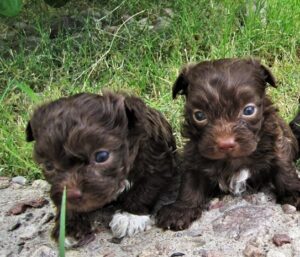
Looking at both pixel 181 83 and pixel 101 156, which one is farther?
pixel 181 83

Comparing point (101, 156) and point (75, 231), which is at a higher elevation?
point (101, 156)

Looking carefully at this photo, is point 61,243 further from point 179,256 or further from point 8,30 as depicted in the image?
point 8,30

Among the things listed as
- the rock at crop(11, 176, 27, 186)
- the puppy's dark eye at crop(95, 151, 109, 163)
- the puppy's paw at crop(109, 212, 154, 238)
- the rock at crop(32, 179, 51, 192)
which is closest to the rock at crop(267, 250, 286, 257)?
the puppy's paw at crop(109, 212, 154, 238)

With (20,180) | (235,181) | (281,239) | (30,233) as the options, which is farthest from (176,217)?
(20,180)

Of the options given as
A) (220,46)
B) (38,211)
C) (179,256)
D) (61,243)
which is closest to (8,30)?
(220,46)

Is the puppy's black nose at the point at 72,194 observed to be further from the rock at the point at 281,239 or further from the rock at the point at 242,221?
the rock at the point at 281,239

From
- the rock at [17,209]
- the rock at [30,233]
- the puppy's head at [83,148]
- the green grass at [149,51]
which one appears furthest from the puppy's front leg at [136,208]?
the green grass at [149,51]

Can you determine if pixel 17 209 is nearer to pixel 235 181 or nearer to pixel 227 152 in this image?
pixel 235 181
